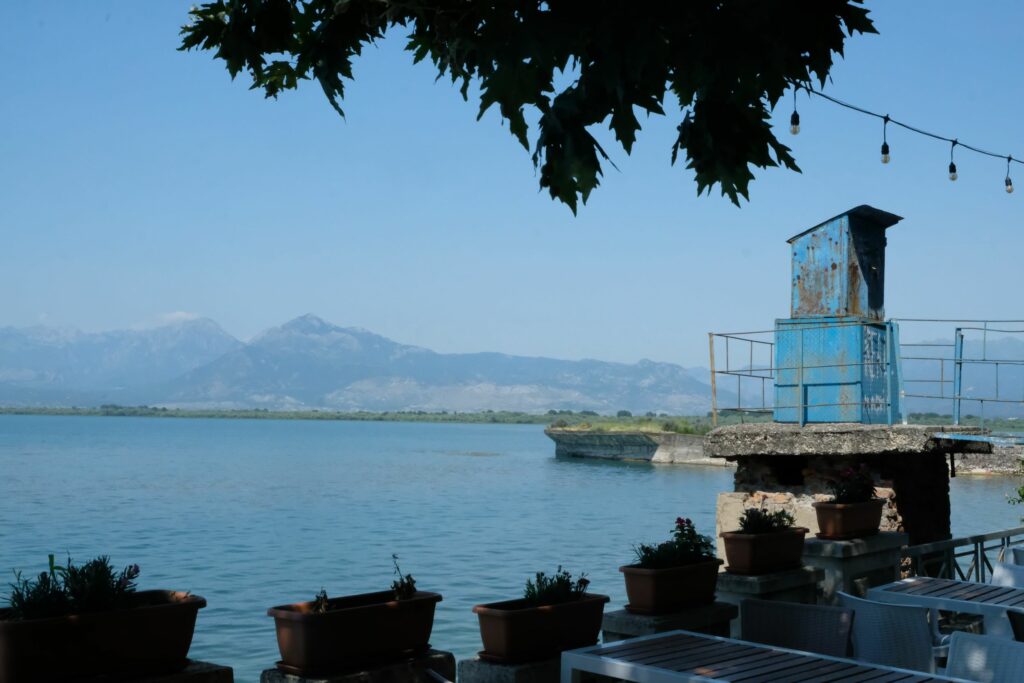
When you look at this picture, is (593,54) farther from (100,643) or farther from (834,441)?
(834,441)

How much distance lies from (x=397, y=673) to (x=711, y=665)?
4.57 ft

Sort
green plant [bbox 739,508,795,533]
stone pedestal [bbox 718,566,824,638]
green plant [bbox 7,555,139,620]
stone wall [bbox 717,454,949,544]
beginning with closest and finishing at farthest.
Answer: green plant [bbox 7,555,139,620], stone pedestal [bbox 718,566,824,638], green plant [bbox 739,508,795,533], stone wall [bbox 717,454,949,544]

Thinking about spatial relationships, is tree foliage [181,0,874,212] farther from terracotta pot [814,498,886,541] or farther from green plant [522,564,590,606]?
terracotta pot [814,498,886,541]

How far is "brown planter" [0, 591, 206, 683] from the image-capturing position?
3816mm

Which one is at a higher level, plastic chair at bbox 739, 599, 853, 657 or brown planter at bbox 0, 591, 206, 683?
brown planter at bbox 0, 591, 206, 683

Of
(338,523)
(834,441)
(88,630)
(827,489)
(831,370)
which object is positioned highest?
(831,370)

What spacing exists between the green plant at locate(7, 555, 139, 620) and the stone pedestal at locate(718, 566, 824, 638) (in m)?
4.15

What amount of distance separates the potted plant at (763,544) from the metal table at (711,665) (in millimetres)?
2015

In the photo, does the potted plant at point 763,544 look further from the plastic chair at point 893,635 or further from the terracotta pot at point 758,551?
the plastic chair at point 893,635

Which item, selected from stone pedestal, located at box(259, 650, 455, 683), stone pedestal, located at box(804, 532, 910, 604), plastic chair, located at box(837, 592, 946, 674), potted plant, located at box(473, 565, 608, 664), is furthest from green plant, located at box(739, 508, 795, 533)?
stone pedestal, located at box(259, 650, 455, 683)

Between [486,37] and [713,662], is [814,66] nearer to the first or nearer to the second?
[486,37]

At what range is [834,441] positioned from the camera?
9.73m

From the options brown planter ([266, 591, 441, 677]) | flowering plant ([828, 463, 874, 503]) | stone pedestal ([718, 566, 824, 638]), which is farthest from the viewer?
flowering plant ([828, 463, 874, 503])

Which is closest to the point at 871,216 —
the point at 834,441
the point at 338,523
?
the point at 834,441
